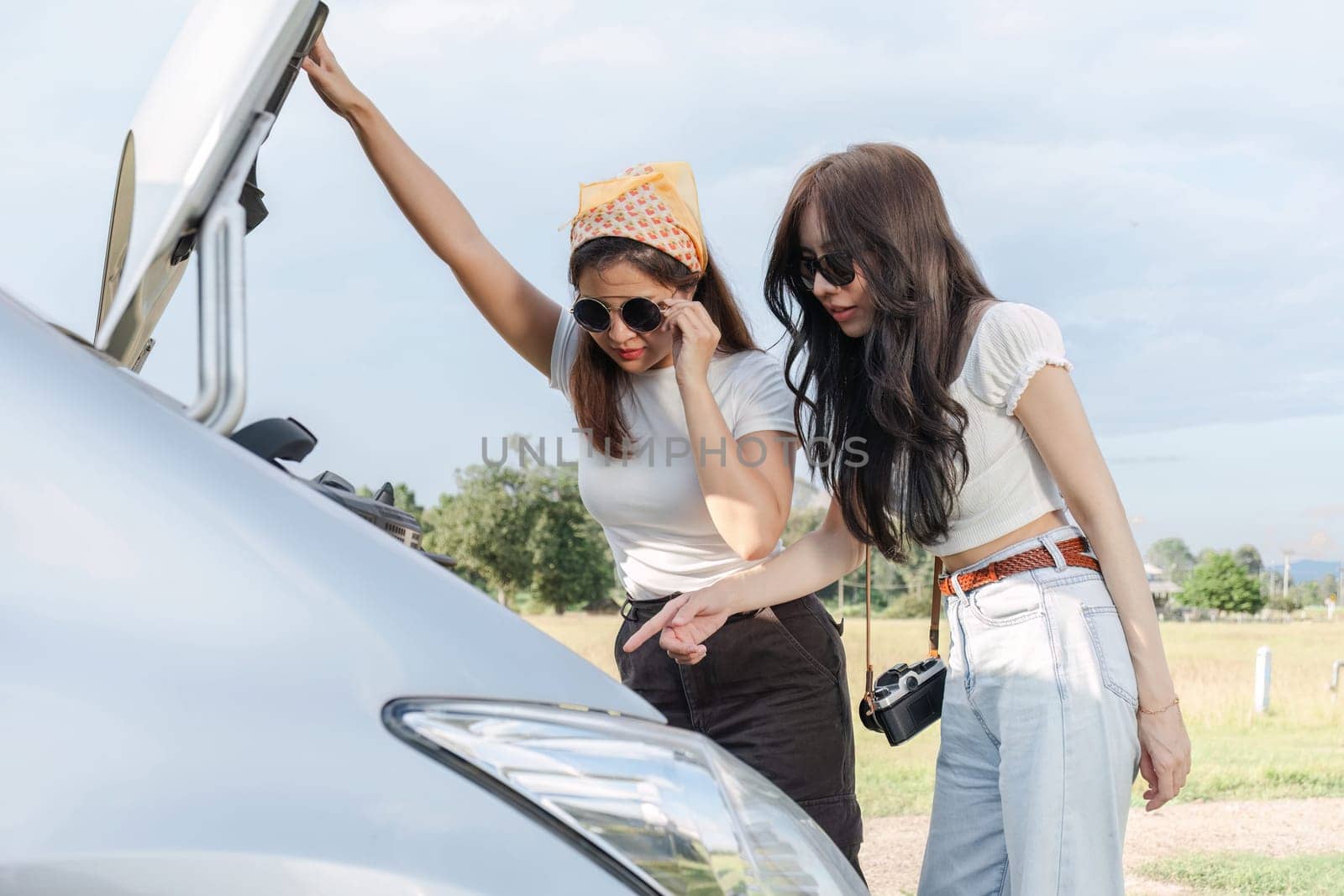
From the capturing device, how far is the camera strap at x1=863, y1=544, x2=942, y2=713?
6.95ft

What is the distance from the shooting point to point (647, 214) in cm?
222

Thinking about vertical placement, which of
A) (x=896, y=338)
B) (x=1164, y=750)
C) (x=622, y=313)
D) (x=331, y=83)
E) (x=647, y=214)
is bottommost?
(x=1164, y=750)

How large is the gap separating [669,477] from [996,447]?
67cm

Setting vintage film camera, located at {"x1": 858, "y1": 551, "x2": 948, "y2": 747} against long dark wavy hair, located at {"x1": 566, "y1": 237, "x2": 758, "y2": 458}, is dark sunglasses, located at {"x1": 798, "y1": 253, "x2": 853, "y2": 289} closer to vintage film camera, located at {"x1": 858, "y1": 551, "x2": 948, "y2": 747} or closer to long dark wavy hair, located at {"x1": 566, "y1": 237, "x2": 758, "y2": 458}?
long dark wavy hair, located at {"x1": 566, "y1": 237, "x2": 758, "y2": 458}

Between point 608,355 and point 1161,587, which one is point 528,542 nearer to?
point 1161,587

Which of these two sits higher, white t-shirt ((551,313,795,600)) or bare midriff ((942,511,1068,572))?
white t-shirt ((551,313,795,600))

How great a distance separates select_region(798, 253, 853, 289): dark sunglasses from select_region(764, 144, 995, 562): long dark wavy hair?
0.02 metres

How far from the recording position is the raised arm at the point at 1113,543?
1.80 m

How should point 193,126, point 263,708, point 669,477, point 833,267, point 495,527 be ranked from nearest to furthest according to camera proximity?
1. point 263,708
2. point 193,126
3. point 833,267
4. point 669,477
5. point 495,527

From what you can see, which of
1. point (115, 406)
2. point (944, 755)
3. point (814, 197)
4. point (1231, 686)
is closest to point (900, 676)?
point (944, 755)

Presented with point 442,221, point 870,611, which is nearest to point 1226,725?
point 870,611

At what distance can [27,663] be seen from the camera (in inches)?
34.1

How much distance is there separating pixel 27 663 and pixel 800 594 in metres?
1.53

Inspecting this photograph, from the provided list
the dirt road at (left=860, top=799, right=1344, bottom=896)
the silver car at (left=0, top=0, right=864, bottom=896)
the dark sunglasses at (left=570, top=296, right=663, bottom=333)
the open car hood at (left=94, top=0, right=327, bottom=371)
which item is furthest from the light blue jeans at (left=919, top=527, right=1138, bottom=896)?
the dirt road at (left=860, top=799, right=1344, bottom=896)
